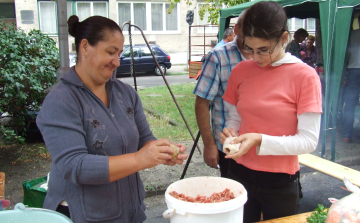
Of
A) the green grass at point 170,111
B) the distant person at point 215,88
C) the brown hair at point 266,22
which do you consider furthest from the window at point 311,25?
the brown hair at point 266,22

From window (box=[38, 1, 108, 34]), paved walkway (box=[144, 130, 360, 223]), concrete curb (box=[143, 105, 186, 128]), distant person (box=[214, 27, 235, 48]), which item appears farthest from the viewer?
window (box=[38, 1, 108, 34])

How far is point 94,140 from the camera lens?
145 centimetres

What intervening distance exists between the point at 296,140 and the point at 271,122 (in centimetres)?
16

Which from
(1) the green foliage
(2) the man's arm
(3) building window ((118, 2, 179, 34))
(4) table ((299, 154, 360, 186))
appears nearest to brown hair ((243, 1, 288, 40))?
(2) the man's arm

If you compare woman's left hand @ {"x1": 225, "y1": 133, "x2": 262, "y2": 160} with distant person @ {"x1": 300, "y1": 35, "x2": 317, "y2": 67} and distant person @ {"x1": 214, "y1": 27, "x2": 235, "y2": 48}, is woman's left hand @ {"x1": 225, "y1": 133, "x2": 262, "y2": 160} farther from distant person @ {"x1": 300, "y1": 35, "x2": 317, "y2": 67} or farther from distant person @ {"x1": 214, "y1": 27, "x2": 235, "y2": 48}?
distant person @ {"x1": 300, "y1": 35, "x2": 317, "y2": 67}

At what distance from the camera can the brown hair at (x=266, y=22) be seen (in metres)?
1.56

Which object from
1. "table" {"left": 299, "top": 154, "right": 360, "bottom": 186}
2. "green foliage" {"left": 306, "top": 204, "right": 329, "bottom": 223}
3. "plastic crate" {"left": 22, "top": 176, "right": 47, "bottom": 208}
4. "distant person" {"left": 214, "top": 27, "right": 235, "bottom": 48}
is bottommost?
"table" {"left": 299, "top": 154, "right": 360, "bottom": 186}

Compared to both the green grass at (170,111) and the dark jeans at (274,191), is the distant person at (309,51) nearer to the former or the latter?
the green grass at (170,111)

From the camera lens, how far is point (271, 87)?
5.27 ft

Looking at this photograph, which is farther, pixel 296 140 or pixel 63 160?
pixel 296 140

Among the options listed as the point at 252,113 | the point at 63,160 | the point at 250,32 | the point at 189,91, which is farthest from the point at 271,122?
the point at 189,91

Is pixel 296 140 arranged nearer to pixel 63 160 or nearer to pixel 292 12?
pixel 63 160

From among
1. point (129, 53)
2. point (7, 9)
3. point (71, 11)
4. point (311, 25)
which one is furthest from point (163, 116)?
point (311, 25)

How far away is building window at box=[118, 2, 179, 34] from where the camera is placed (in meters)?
20.5
